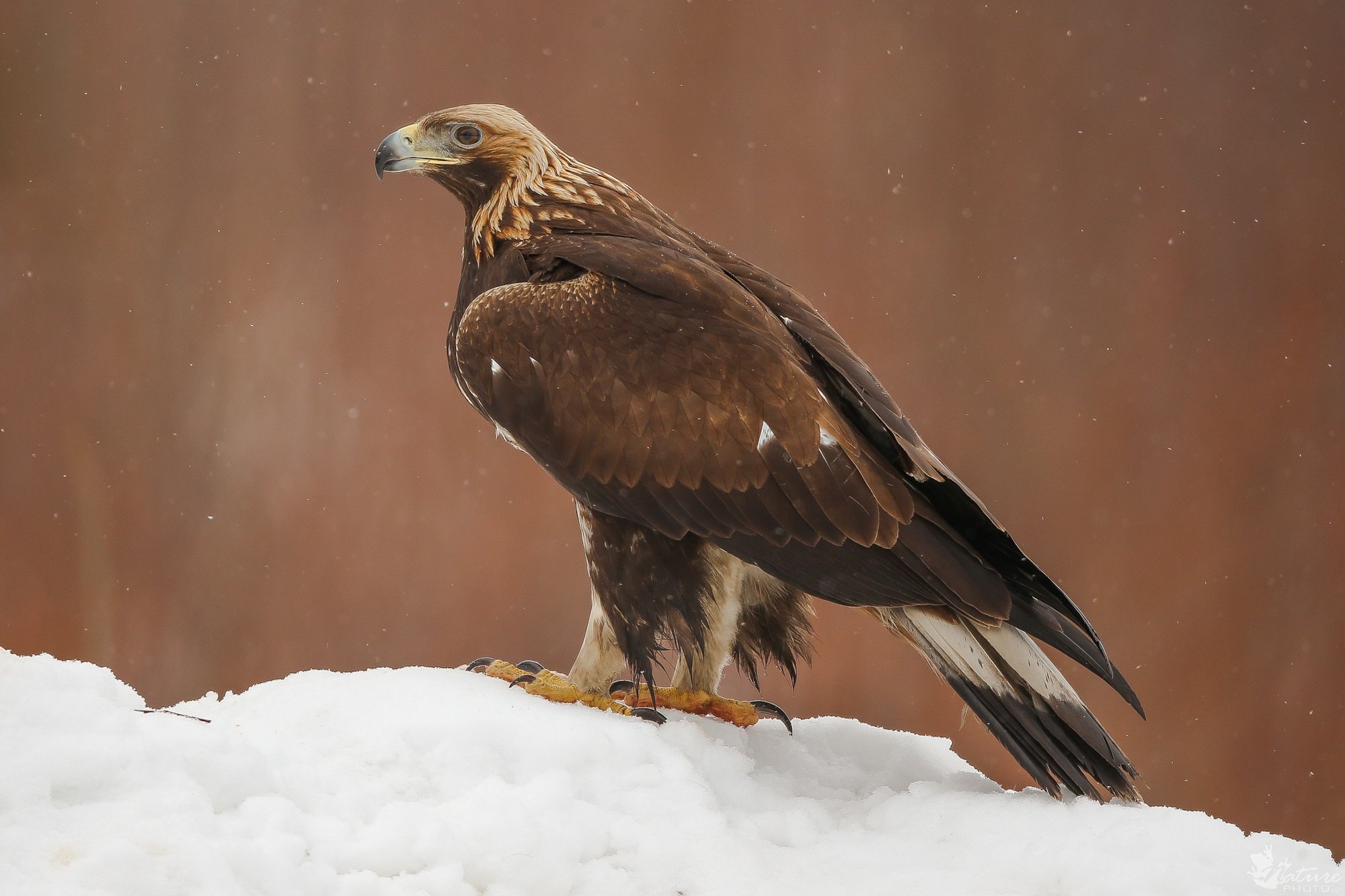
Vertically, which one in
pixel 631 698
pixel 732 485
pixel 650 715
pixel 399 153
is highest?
pixel 399 153

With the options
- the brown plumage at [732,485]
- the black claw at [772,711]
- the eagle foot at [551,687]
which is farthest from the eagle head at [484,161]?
the black claw at [772,711]

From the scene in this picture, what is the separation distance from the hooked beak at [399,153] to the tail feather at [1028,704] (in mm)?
1574

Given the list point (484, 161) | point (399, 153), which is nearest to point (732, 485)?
point (484, 161)

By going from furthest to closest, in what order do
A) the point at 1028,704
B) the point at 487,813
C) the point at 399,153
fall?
the point at 399,153 → the point at 1028,704 → the point at 487,813

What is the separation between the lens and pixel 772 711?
245 cm

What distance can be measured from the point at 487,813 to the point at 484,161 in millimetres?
1598

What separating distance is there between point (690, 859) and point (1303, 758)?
420cm

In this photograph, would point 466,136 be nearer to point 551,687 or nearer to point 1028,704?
point 551,687

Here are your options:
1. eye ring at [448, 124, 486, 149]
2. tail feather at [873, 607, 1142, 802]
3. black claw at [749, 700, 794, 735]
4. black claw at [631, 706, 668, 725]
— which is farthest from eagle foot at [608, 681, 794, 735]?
eye ring at [448, 124, 486, 149]

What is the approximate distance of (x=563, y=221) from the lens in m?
2.45

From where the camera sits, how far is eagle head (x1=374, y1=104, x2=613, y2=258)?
8.36ft

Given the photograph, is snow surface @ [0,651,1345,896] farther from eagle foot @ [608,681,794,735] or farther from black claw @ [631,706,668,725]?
eagle foot @ [608,681,794,735]

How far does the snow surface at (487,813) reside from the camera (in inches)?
53.5

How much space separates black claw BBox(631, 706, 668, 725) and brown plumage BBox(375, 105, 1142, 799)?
10 cm
